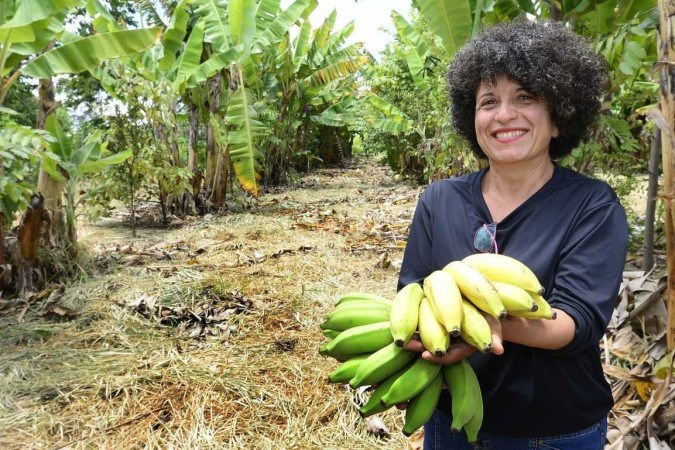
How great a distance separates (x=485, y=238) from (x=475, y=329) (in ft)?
1.27

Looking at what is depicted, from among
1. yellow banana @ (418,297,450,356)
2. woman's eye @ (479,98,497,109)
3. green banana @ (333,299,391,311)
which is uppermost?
woman's eye @ (479,98,497,109)

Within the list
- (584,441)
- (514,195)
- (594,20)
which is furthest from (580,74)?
(594,20)

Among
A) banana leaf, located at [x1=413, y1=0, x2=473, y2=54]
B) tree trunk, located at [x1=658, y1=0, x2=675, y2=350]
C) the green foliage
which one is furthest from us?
banana leaf, located at [x1=413, y1=0, x2=473, y2=54]

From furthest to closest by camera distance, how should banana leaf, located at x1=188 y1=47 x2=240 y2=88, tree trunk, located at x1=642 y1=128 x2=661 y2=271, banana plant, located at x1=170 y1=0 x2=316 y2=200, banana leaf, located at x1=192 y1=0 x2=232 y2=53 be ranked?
banana leaf, located at x1=192 y1=0 x2=232 y2=53 → banana plant, located at x1=170 y1=0 x2=316 y2=200 → banana leaf, located at x1=188 y1=47 x2=240 y2=88 → tree trunk, located at x1=642 y1=128 x2=661 y2=271

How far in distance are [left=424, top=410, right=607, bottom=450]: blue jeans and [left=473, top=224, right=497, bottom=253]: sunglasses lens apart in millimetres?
518

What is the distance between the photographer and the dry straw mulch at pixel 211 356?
245 centimetres

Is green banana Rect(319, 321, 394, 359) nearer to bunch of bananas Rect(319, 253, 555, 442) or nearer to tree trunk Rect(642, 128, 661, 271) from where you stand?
bunch of bananas Rect(319, 253, 555, 442)

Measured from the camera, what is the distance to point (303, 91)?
39.0 feet

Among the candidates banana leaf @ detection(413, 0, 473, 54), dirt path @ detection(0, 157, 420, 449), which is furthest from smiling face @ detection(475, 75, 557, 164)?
banana leaf @ detection(413, 0, 473, 54)

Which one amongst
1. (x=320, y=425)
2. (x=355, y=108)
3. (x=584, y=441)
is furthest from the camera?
(x=355, y=108)

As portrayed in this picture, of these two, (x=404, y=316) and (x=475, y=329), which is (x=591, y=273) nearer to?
(x=475, y=329)

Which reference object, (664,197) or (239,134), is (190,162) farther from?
(664,197)

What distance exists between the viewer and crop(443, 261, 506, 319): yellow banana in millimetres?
1057

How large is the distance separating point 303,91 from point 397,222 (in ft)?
19.5
